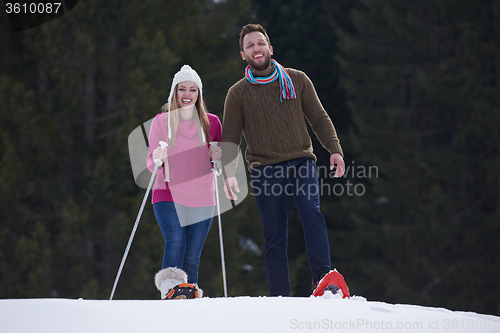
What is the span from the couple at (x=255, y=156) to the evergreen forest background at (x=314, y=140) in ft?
27.3

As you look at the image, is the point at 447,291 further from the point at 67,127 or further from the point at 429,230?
the point at 67,127

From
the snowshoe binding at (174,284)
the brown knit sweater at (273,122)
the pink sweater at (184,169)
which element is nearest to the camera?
the snowshoe binding at (174,284)

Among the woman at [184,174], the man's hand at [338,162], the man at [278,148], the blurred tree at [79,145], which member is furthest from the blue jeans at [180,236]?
the blurred tree at [79,145]

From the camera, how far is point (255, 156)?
12.9 ft

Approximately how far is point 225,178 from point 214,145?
0.76 feet

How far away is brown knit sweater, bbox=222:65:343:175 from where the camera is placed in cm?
388

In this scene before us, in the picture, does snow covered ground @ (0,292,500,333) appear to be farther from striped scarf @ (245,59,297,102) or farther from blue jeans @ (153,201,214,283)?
striped scarf @ (245,59,297,102)

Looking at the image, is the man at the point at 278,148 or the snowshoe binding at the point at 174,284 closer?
the snowshoe binding at the point at 174,284

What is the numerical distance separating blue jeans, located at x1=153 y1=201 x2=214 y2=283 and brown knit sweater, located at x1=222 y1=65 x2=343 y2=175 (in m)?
0.40

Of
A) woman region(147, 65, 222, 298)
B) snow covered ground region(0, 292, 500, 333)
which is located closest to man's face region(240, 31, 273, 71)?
woman region(147, 65, 222, 298)

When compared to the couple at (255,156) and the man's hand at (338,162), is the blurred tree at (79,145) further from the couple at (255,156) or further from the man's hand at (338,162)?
the man's hand at (338,162)

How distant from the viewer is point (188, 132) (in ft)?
13.6

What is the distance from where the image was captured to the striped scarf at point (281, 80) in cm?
395

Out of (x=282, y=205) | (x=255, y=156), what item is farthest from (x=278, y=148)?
(x=282, y=205)
